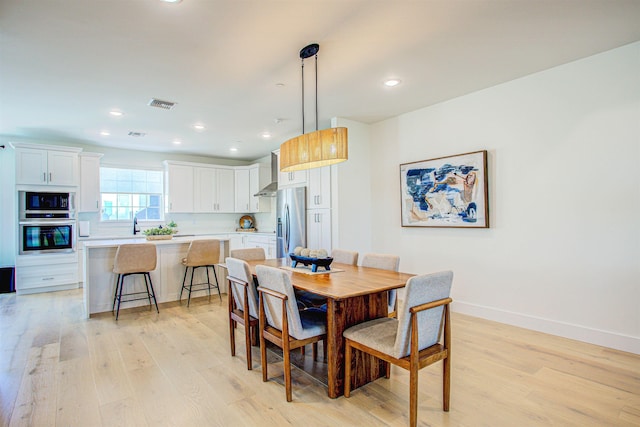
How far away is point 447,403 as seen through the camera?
6.68 ft

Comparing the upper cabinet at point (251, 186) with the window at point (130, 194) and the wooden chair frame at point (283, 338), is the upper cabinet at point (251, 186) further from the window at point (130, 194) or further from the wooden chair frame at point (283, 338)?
the wooden chair frame at point (283, 338)

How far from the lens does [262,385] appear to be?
239 cm

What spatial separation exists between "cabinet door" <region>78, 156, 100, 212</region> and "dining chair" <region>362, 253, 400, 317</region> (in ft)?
17.7

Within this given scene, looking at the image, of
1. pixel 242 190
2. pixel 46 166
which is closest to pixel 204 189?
pixel 242 190

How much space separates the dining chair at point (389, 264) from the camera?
2831mm

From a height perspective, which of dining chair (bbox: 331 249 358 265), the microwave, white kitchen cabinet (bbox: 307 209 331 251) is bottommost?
dining chair (bbox: 331 249 358 265)

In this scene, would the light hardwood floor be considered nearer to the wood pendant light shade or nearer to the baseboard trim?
the baseboard trim

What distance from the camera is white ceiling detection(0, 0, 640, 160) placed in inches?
89.1

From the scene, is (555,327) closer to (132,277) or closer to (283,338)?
(283,338)

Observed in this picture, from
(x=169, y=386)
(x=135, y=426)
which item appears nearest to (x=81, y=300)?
(x=169, y=386)

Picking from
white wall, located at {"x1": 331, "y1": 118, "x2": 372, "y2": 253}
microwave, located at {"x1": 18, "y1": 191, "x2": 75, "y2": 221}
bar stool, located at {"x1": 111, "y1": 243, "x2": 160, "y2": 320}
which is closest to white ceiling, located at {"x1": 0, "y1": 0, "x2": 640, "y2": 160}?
white wall, located at {"x1": 331, "y1": 118, "x2": 372, "y2": 253}

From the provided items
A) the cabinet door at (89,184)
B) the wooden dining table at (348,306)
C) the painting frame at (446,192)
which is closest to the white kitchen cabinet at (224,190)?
the cabinet door at (89,184)

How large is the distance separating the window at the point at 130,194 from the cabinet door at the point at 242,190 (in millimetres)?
1607

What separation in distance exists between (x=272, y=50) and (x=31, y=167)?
501 cm
